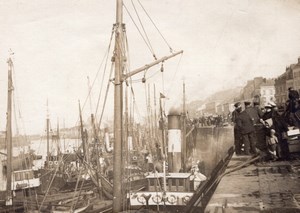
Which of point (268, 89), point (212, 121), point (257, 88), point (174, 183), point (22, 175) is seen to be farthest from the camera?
point (212, 121)

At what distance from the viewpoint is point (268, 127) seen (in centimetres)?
491

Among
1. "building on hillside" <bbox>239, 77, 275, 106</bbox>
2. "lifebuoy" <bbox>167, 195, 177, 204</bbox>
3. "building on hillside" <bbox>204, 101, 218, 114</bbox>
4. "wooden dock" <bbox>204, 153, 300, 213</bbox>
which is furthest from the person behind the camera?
"building on hillside" <bbox>204, 101, 218, 114</bbox>

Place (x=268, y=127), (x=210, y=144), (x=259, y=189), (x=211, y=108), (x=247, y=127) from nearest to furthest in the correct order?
(x=259, y=189)
(x=268, y=127)
(x=247, y=127)
(x=210, y=144)
(x=211, y=108)

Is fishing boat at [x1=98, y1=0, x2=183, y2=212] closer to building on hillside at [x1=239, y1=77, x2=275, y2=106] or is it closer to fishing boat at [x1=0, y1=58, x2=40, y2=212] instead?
fishing boat at [x1=0, y1=58, x2=40, y2=212]

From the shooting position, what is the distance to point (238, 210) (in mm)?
2766

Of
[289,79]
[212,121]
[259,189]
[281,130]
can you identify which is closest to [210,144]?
[212,121]

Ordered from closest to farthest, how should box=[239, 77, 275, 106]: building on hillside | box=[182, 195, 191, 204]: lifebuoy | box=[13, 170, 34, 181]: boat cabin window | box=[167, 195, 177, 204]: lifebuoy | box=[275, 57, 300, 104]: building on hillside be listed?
box=[182, 195, 191, 204]: lifebuoy
box=[167, 195, 177, 204]: lifebuoy
box=[239, 77, 275, 106]: building on hillside
box=[275, 57, 300, 104]: building on hillside
box=[13, 170, 34, 181]: boat cabin window

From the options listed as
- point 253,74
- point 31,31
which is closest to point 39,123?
point 31,31

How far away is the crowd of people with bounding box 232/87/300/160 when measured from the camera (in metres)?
4.58

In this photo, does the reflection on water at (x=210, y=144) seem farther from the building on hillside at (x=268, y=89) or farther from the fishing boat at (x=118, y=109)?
the fishing boat at (x=118, y=109)

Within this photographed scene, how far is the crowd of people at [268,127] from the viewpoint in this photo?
15.0 ft

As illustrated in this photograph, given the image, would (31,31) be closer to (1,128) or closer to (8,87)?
(8,87)

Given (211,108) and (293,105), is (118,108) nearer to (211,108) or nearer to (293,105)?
(293,105)

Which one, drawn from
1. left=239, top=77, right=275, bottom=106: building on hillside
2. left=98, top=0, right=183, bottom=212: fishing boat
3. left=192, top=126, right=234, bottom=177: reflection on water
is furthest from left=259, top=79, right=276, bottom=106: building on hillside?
left=98, top=0, right=183, bottom=212: fishing boat
